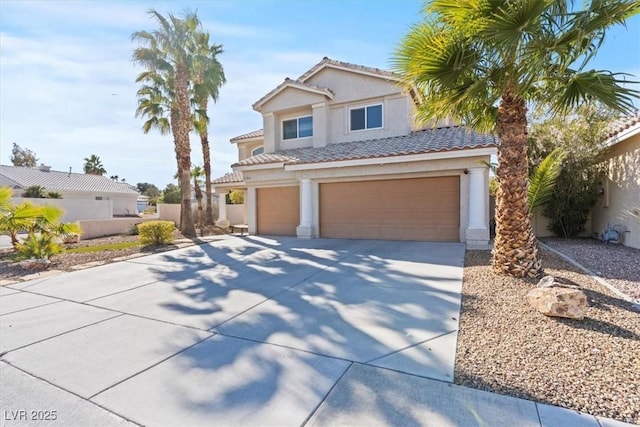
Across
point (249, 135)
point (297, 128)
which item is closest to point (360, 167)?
point (297, 128)

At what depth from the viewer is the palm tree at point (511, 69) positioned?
5395 mm

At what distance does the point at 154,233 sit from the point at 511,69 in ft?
42.7

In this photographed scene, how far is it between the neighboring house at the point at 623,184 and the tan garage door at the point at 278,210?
39.9ft

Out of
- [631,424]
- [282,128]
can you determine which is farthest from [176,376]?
[282,128]

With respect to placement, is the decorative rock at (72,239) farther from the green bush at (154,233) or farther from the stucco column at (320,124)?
the stucco column at (320,124)

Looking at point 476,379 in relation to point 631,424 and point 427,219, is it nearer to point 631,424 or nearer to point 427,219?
point 631,424

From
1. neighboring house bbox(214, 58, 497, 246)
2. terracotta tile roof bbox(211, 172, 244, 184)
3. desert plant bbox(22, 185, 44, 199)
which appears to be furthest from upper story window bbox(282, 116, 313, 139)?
desert plant bbox(22, 185, 44, 199)

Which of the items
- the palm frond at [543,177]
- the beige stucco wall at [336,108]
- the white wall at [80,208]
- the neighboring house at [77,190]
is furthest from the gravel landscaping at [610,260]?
the neighboring house at [77,190]

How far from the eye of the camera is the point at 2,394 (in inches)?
127

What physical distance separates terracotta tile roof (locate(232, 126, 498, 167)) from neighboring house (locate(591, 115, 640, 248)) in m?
3.72

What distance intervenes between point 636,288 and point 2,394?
980cm

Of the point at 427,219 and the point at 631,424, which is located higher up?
the point at 427,219

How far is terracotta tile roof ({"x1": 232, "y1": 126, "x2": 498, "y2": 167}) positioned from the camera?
11.5 metres

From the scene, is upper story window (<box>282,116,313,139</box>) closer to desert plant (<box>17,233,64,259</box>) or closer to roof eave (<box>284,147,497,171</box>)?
roof eave (<box>284,147,497,171</box>)
